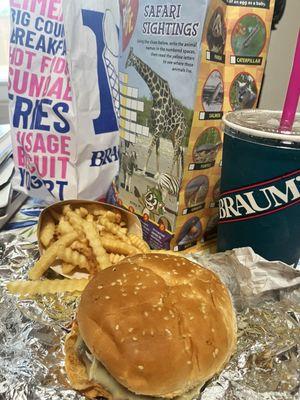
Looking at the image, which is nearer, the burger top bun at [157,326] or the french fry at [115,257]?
the burger top bun at [157,326]

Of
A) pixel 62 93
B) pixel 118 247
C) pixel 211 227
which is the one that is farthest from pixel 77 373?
pixel 62 93

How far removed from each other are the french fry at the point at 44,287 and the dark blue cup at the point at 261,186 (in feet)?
1.16

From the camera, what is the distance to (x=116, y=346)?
593 millimetres

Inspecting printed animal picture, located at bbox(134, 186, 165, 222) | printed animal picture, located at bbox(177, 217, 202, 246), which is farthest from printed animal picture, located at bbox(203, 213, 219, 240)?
printed animal picture, located at bbox(134, 186, 165, 222)

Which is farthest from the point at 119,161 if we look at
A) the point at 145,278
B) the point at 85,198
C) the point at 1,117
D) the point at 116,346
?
the point at 1,117

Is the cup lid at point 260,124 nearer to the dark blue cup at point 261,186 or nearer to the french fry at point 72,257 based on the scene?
the dark blue cup at point 261,186

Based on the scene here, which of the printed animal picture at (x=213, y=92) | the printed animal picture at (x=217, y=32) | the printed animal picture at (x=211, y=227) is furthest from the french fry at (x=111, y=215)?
the printed animal picture at (x=217, y=32)

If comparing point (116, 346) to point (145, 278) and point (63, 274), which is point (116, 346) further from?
point (63, 274)

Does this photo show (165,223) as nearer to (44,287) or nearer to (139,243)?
(139,243)

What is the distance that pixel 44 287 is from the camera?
31.0 inches

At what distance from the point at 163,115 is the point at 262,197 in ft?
0.93

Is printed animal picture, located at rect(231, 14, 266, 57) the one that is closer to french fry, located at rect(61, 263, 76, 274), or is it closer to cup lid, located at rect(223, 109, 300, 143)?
cup lid, located at rect(223, 109, 300, 143)

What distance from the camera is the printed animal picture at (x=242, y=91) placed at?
0.89m

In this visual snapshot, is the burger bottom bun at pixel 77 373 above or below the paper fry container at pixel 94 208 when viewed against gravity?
below
